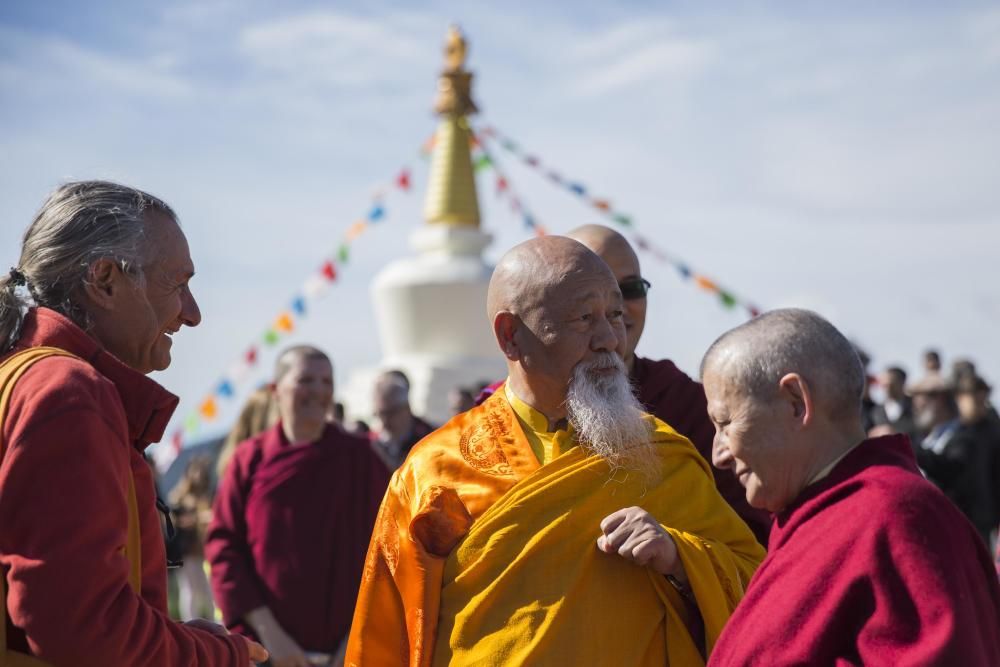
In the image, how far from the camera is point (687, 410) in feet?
13.7

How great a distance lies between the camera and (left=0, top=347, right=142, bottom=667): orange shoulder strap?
8.24 feet

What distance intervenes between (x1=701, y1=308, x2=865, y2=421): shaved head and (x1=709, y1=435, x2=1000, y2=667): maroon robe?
0.41 feet

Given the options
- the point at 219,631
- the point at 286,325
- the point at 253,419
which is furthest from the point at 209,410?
the point at 219,631

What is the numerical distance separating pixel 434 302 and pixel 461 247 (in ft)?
4.03

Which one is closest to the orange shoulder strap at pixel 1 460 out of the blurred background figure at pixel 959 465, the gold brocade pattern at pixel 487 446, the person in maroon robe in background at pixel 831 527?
the gold brocade pattern at pixel 487 446

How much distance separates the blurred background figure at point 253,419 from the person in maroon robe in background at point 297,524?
69.8 inches

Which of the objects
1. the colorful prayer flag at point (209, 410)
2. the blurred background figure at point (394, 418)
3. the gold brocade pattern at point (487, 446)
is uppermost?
the gold brocade pattern at point (487, 446)

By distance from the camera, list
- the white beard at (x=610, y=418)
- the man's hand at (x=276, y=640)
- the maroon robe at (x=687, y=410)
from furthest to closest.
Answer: the man's hand at (x=276, y=640) → the maroon robe at (x=687, y=410) → the white beard at (x=610, y=418)

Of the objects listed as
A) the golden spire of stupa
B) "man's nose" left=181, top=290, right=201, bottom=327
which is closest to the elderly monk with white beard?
"man's nose" left=181, top=290, right=201, bottom=327

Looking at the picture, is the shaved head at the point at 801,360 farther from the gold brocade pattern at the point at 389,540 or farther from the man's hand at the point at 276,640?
the man's hand at the point at 276,640

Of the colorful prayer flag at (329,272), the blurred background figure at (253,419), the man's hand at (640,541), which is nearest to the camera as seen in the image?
the man's hand at (640,541)

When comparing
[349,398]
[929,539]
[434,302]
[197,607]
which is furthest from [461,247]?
[929,539]

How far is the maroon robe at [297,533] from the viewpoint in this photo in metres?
6.00

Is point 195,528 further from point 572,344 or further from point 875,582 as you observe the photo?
point 875,582
